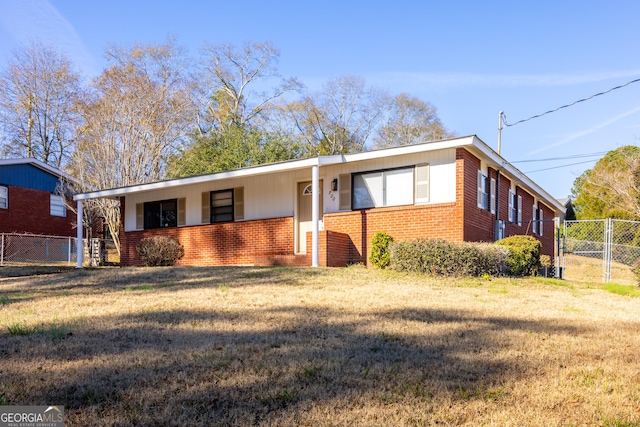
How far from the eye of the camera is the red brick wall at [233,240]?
15430 mm

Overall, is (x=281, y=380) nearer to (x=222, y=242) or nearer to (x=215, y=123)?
(x=222, y=242)

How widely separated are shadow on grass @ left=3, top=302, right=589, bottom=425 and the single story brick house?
6774mm

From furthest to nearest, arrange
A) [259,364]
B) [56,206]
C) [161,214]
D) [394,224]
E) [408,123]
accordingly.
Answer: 1. [408,123]
2. [56,206]
3. [161,214]
4. [394,224]
5. [259,364]

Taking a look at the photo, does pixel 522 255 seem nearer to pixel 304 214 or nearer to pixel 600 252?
pixel 600 252

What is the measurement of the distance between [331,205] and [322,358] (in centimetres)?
1028

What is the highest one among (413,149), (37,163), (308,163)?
(37,163)

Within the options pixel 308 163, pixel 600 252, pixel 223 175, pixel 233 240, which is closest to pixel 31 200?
pixel 233 240

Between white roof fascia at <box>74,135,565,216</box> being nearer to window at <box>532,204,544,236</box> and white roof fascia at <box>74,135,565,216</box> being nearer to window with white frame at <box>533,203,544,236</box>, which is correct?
window at <box>532,204,544,236</box>

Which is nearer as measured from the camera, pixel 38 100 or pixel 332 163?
pixel 332 163

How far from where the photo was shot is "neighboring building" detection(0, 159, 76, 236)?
2533cm

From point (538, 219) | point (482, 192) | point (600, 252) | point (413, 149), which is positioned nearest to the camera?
point (413, 149)

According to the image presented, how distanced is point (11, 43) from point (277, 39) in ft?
51.8

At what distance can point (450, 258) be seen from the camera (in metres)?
11.2

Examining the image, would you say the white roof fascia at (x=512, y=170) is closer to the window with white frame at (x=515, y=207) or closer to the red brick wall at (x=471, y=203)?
the red brick wall at (x=471, y=203)
